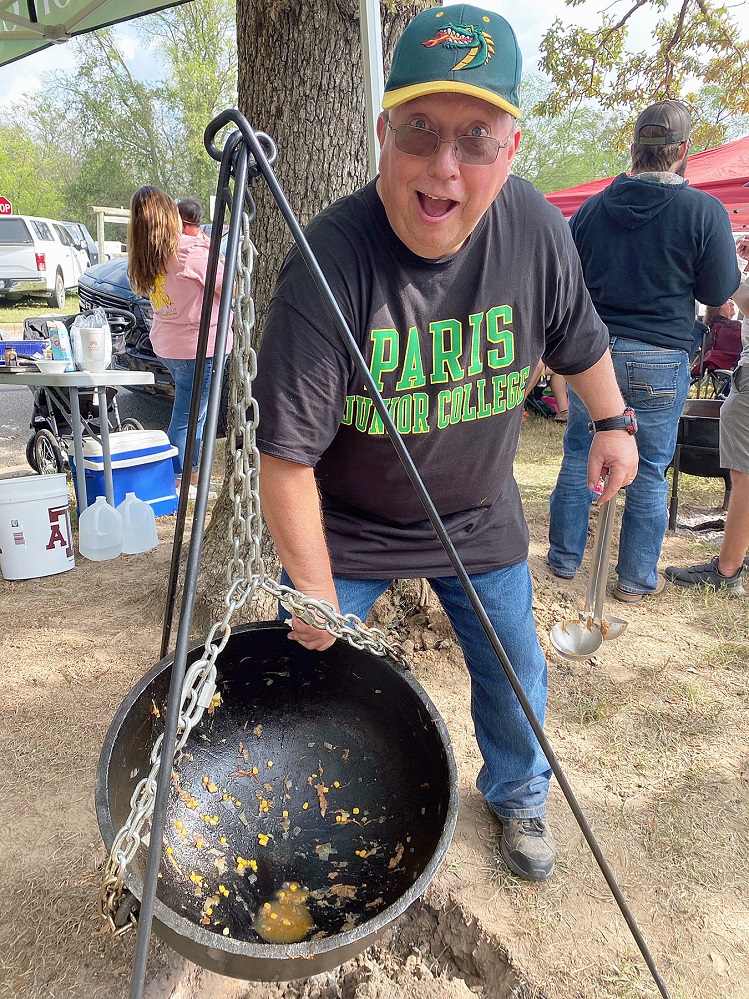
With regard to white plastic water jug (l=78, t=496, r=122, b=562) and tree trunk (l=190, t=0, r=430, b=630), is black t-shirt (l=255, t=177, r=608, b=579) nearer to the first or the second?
tree trunk (l=190, t=0, r=430, b=630)

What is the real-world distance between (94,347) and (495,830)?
3145 millimetres

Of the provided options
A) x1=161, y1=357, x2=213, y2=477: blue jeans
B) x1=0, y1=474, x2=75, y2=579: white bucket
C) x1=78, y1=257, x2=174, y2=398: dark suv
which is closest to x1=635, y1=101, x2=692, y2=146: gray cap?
x1=161, y1=357, x2=213, y2=477: blue jeans

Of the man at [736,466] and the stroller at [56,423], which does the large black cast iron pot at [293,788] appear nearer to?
the man at [736,466]

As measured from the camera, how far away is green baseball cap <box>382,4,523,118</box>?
3.74 ft

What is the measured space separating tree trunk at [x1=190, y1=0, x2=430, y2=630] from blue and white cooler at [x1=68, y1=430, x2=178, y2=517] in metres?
1.74

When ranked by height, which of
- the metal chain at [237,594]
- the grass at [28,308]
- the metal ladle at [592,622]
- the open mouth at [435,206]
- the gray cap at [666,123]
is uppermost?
the gray cap at [666,123]

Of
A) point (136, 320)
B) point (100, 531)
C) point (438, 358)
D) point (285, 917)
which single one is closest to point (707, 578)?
point (438, 358)

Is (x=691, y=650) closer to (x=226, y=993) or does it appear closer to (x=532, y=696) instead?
(x=532, y=696)

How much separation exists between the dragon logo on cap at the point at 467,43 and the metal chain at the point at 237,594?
1.49 feet

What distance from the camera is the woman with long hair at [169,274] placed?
12.9ft

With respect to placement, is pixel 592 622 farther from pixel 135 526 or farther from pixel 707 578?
pixel 135 526

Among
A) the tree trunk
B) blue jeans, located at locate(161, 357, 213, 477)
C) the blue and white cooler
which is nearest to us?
the tree trunk

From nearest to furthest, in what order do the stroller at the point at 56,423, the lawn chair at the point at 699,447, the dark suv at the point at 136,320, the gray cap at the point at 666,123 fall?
the gray cap at the point at 666,123, the lawn chair at the point at 699,447, the stroller at the point at 56,423, the dark suv at the point at 136,320

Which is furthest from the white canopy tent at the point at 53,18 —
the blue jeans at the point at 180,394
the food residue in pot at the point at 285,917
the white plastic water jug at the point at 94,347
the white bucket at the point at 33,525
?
the food residue in pot at the point at 285,917
